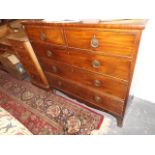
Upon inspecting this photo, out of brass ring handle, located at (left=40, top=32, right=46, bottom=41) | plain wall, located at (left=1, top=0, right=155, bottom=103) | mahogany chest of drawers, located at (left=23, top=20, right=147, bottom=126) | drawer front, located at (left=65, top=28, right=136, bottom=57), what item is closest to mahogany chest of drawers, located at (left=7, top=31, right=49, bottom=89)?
mahogany chest of drawers, located at (left=23, top=20, right=147, bottom=126)

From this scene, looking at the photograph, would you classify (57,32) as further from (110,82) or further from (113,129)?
(113,129)

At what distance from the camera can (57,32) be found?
132 cm

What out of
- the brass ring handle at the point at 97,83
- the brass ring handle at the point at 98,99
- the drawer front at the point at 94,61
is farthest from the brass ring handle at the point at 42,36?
the brass ring handle at the point at 98,99

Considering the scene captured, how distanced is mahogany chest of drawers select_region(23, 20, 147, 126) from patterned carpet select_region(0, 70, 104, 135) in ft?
0.88

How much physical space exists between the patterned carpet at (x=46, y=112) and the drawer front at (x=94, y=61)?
875 mm

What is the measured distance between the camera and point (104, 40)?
107cm

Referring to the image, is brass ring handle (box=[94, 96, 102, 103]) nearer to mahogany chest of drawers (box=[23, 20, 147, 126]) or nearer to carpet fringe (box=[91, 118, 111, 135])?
mahogany chest of drawers (box=[23, 20, 147, 126])

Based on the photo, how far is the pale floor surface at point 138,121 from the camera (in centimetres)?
167

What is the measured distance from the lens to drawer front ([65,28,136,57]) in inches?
37.8

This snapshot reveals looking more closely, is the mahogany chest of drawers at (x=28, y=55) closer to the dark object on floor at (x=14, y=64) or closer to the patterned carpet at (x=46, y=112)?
the patterned carpet at (x=46, y=112)

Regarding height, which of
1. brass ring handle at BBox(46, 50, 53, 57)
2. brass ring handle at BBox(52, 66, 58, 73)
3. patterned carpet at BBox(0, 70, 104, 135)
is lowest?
patterned carpet at BBox(0, 70, 104, 135)

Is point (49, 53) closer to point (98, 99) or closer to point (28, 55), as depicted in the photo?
point (28, 55)
